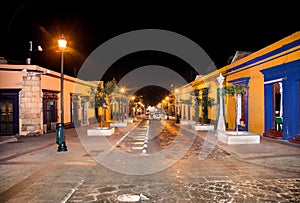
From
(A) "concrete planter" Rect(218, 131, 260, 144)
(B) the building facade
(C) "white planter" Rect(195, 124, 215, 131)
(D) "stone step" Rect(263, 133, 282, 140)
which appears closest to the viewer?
(A) "concrete planter" Rect(218, 131, 260, 144)

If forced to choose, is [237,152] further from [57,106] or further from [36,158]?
[57,106]

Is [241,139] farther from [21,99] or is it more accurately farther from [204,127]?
[21,99]

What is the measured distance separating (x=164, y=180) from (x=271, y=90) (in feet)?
40.8

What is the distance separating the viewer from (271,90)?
17.1m

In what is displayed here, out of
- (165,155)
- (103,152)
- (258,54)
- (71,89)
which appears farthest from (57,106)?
(258,54)

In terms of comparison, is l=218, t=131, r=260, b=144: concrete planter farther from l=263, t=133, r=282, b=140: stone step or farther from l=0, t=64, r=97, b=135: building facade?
l=0, t=64, r=97, b=135: building facade

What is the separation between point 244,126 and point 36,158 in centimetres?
1532

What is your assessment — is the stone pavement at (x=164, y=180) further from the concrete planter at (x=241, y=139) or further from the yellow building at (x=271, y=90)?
the yellow building at (x=271, y=90)

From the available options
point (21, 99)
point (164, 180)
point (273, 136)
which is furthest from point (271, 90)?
point (21, 99)

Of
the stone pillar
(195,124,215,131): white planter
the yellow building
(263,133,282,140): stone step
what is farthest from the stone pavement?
(195,124,215,131): white planter

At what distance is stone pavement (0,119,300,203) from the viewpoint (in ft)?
19.8

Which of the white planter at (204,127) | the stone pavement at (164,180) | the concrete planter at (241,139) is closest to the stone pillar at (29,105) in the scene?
the stone pavement at (164,180)

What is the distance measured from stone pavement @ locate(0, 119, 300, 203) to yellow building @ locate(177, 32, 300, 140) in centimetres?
445

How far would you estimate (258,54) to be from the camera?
1816cm
